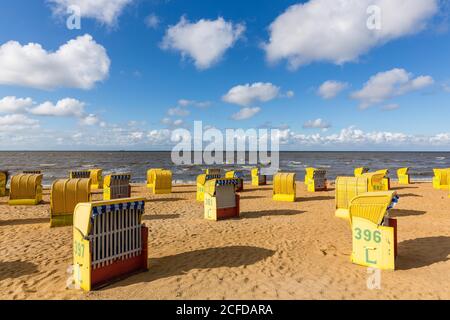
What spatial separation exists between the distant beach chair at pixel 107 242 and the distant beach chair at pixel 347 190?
34.4 ft

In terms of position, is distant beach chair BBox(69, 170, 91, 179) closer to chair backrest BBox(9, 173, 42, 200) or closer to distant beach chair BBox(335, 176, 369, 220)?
chair backrest BBox(9, 173, 42, 200)

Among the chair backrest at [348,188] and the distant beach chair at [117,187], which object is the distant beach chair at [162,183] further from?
the chair backrest at [348,188]

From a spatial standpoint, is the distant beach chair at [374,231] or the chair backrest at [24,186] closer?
the distant beach chair at [374,231]

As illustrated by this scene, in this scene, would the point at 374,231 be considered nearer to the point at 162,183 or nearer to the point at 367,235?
the point at 367,235

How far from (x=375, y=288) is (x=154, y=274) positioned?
5.42m

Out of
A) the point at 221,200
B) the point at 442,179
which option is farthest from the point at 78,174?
the point at 442,179

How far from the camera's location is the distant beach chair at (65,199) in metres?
13.2

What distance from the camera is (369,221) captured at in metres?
8.34

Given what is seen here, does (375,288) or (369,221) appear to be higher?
(369,221)

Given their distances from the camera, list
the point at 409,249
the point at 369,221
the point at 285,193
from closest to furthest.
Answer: the point at 369,221 → the point at 409,249 → the point at 285,193

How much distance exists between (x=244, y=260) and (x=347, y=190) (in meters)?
8.02

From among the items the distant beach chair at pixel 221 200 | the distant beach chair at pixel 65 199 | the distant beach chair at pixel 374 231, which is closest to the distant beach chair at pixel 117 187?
the distant beach chair at pixel 65 199
